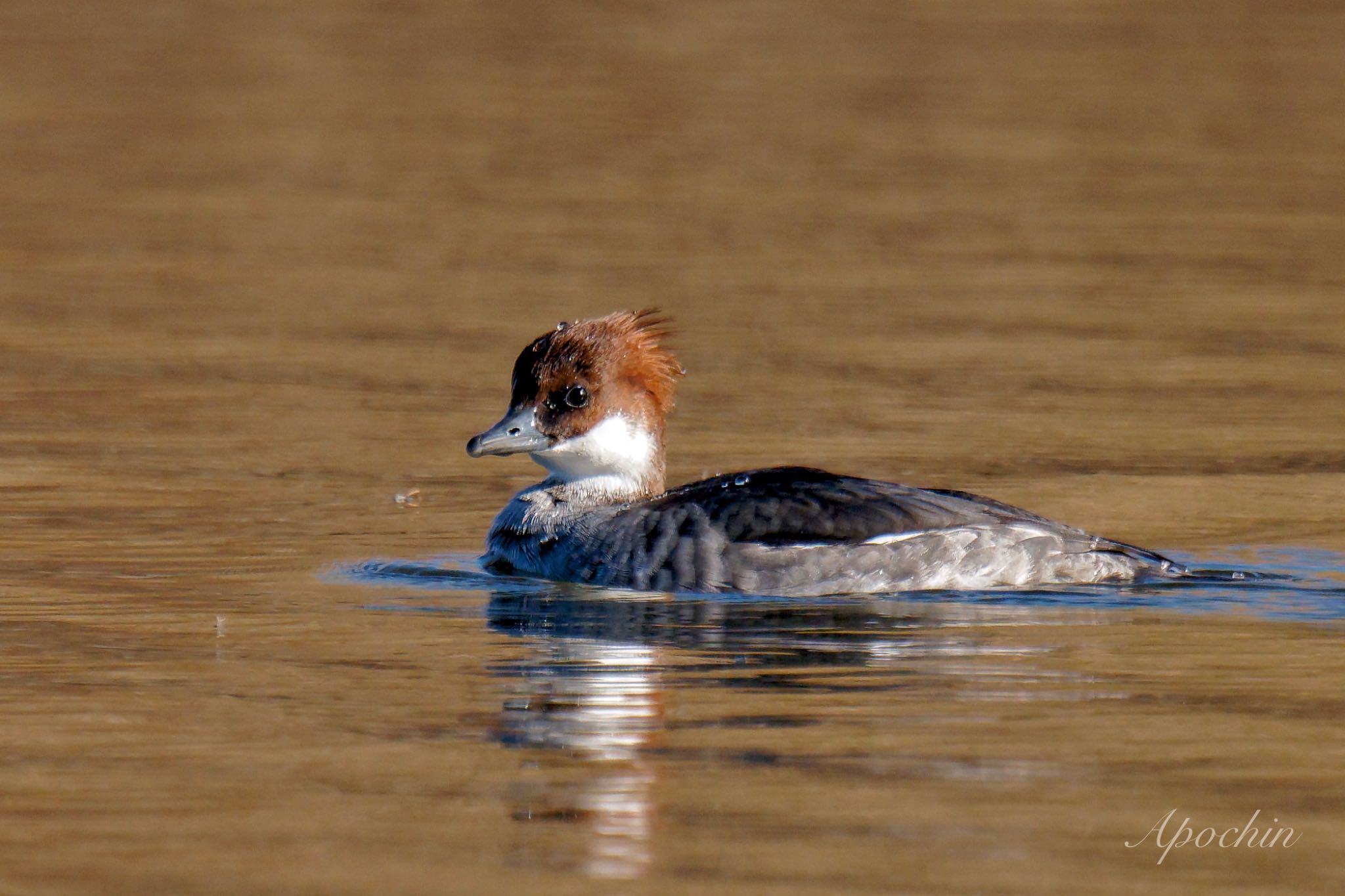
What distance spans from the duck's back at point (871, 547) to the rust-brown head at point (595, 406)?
3.12ft

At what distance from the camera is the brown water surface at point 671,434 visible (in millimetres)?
6930

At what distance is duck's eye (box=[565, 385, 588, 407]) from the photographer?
11156mm

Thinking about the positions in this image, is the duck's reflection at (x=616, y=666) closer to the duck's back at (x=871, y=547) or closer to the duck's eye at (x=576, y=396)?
the duck's back at (x=871, y=547)

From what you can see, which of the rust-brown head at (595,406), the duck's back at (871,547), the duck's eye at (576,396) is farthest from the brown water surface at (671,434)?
the duck's eye at (576,396)

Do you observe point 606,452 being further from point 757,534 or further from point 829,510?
point 829,510

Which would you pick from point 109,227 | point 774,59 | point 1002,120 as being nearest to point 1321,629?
point 109,227

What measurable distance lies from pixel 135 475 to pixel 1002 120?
14.7 metres

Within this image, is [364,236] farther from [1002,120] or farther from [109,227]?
Result: [1002,120]

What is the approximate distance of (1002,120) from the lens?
25359mm
